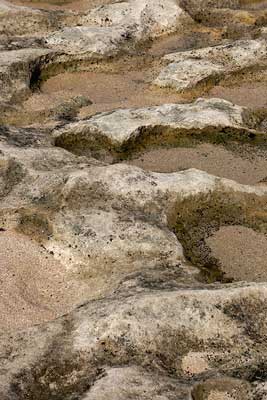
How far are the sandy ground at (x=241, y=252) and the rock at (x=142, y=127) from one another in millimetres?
6457

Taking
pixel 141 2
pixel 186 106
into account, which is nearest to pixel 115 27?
pixel 141 2

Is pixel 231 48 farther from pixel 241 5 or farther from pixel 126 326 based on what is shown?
pixel 126 326

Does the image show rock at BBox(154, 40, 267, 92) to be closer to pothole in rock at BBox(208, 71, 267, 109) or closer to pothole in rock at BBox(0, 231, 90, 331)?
pothole in rock at BBox(208, 71, 267, 109)

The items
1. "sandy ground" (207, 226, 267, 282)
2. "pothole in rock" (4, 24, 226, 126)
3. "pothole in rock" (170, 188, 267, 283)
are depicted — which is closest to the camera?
"sandy ground" (207, 226, 267, 282)

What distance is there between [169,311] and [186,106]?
43.5ft

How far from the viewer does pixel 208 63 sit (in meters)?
31.1

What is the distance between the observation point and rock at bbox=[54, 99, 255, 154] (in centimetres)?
2511

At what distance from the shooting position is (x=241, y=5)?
40438 millimetres

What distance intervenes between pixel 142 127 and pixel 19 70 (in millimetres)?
7540

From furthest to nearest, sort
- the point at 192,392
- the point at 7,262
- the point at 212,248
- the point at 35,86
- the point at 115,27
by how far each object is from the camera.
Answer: the point at 115,27
the point at 35,86
the point at 212,248
the point at 7,262
the point at 192,392

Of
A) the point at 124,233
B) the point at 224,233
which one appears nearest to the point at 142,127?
the point at 224,233

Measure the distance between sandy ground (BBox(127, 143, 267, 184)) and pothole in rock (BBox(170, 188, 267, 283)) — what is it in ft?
8.05

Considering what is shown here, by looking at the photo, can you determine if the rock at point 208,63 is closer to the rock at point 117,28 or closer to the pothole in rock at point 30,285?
the rock at point 117,28

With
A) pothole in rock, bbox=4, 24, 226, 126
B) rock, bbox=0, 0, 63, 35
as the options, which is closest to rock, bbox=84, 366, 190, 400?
pothole in rock, bbox=4, 24, 226, 126
